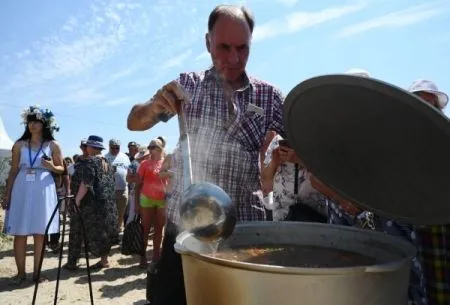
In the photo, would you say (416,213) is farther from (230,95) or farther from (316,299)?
(230,95)

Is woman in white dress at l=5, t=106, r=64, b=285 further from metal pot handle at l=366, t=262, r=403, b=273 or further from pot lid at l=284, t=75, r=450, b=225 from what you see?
metal pot handle at l=366, t=262, r=403, b=273

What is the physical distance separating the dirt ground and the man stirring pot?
3048 millimetres

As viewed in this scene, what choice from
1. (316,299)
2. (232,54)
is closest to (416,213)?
(316,299)

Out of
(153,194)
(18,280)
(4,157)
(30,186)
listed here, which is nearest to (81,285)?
(18,280)

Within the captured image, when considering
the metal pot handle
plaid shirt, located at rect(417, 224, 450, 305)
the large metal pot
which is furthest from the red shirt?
the metal pot handle

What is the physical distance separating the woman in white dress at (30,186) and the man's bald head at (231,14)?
3.84m

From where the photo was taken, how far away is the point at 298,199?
320cm

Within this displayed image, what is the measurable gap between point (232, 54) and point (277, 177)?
1.70 m

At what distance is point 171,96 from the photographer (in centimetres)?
174

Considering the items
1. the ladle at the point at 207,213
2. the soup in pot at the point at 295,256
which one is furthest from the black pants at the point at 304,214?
the ladle at the point at 207,213

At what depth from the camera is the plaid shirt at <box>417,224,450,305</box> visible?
1893mm

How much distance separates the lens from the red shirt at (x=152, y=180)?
593 centimetres

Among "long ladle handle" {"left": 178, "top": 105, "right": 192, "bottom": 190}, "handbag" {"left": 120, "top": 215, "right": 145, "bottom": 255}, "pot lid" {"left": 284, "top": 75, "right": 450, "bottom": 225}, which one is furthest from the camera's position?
"handbag" {"left": 120, "top": 215, "right": 145, "bottom": 255}

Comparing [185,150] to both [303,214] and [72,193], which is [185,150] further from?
[72,193]
